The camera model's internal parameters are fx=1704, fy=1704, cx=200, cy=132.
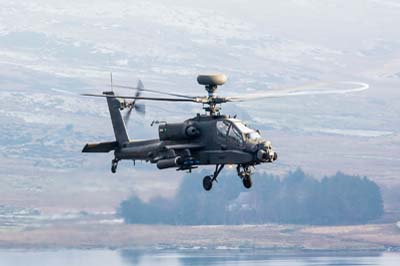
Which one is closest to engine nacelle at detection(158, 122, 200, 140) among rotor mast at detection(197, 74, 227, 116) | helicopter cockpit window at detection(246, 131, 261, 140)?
rotor mast at detection(197, 74, 227, 116)

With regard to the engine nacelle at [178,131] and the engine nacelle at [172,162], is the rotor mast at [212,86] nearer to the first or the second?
the engine nacelle at [178,131]

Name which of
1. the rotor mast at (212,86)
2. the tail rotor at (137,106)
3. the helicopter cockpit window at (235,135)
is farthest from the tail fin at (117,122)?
the helicopter cockpit window at (235,135)

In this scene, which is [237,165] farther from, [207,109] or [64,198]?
[64,198]

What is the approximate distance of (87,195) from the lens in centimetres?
19975

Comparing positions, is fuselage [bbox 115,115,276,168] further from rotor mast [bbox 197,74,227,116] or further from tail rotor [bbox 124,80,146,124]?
tail rotor [bbox 124,80,146,124]

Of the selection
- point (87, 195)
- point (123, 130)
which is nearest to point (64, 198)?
point (87, 195)

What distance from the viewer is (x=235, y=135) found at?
3039 inches

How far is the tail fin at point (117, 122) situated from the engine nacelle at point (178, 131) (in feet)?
21.7

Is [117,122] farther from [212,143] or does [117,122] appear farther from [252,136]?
[252,136]

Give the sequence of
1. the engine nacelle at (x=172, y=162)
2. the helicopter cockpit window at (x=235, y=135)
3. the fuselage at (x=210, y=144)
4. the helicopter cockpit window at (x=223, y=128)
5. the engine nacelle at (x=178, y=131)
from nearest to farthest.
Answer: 1. the fuselage at (x=210, y=144)
2. the engine nacelle at (x=172, y=162)
3. the helicopter cockpit window at (x=235, y=135)
4. the helicopter cockpit window at (x=223, y=128)
5. the engine nacelle at (x=178, y=131)

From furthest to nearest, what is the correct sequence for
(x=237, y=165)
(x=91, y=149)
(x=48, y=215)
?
(x=48, y=215) → (x=91, y=149) → (x=237, y=165)

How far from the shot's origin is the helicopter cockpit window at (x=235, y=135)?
76938 millimetres

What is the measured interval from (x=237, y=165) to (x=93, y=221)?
124012 millimetres

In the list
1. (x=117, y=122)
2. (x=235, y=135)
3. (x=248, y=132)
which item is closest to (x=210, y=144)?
(x=235, y=135)
